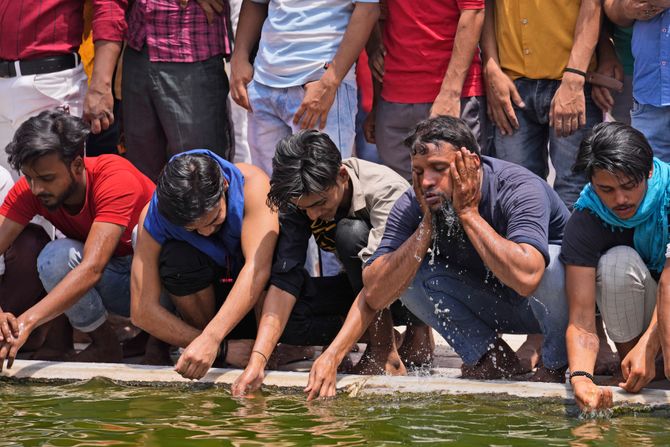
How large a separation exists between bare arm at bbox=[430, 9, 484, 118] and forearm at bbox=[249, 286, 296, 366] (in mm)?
1392

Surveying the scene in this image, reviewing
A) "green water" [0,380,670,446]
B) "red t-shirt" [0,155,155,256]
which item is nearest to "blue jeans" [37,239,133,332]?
"red t-shirt" [0,155,155,256]

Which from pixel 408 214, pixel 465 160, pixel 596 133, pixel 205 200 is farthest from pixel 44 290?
pixel 596 133

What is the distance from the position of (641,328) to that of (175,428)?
227 centimetres

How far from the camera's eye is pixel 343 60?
264 inches

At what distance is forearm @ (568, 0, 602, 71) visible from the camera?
6.43 meters

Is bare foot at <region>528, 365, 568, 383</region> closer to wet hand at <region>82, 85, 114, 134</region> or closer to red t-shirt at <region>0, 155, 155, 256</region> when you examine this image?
red t-shirt at <region>0, 155, 155, 256</region>

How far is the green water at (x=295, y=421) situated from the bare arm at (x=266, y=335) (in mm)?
85

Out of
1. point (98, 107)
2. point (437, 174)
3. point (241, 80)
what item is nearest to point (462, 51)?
point (437, 174)

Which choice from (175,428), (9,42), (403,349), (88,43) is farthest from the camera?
(88,43)

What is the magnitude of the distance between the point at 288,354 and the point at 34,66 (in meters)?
2.51

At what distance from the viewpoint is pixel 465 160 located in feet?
18.1

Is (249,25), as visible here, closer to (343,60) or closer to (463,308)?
(343,60)

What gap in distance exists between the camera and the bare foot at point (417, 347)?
21.3 feet

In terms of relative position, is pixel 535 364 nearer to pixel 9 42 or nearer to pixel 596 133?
pixel 596 133
